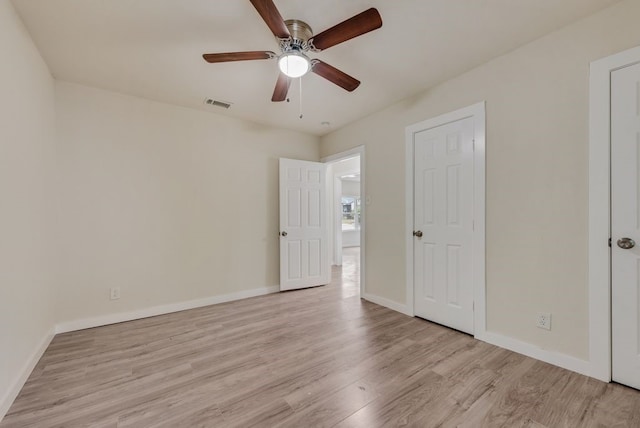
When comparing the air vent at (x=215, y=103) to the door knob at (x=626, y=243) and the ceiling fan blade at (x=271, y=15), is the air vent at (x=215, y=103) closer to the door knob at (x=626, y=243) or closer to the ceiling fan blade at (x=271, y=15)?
the ceiling fan blade at (x=271, y=15)

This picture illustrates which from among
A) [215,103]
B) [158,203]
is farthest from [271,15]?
[158,203]

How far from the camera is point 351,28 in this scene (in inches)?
64.1

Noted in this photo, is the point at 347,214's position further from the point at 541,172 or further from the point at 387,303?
the point at 541,172

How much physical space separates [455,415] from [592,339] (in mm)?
1179

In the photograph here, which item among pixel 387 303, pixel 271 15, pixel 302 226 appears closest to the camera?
pixel 271 15

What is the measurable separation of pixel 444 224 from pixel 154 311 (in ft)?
11.2

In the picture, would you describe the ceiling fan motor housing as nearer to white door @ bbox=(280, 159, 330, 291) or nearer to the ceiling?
the ceiling

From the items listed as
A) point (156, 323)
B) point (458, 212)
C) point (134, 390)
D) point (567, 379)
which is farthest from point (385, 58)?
point (156, 323)

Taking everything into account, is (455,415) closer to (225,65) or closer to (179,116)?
(225,65)

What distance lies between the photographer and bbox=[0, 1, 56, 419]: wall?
167 cm

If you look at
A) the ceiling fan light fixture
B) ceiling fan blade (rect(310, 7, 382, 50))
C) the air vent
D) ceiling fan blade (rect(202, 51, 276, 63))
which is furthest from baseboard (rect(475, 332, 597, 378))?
the air vent

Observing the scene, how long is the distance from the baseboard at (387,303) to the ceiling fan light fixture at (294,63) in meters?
2.69

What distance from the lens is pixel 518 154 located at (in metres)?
2.27

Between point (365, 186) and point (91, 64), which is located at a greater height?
point (91, 64)
